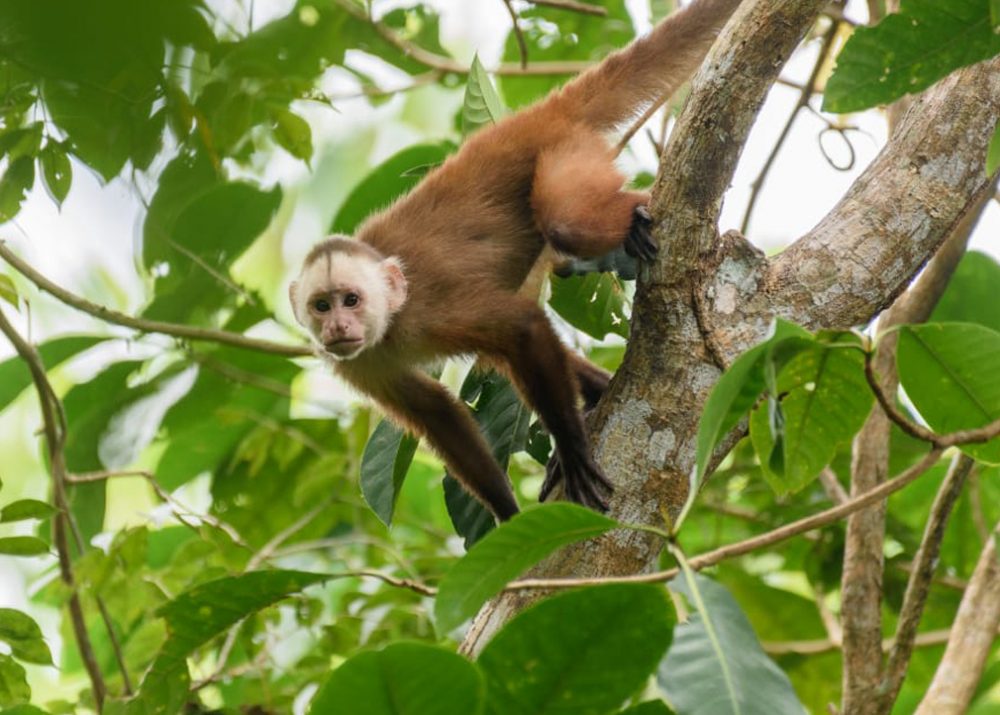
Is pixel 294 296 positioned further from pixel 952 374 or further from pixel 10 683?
pixel 952 374

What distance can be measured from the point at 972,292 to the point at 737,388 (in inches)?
124

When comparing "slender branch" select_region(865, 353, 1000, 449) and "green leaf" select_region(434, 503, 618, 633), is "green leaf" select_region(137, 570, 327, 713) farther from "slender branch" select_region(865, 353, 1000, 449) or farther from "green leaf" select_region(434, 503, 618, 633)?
"slender branch" select_region(865, 353, 1000, 449)

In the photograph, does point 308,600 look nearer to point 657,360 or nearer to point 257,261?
point 657,360

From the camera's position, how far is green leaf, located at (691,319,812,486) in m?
1.68

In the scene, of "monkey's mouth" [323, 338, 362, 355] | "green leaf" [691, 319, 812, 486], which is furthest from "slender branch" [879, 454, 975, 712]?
"monkey's mouth" [323, 338, 362, 355]

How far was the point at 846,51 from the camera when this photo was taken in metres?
2.05

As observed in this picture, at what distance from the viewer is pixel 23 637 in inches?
96.8

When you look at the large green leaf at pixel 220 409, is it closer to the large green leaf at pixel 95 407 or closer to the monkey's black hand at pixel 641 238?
the large green leaf at pixel 95 407

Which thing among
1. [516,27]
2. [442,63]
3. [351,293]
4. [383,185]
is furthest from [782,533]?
[442,63]

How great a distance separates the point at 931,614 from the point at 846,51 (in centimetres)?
350

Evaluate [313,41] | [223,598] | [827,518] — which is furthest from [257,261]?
[313,41]

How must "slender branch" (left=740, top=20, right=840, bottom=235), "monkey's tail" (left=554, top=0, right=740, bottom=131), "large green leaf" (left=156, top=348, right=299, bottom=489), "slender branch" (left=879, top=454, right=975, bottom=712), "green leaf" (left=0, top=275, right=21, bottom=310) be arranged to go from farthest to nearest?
"large green leaf" (left=156, top=348, right=299, bottom=489), "slender branch" (left=740, top=20, right=840, bottom=235), "monkey's tail" (left=554, top=0, right=740, bottom=131), "slender branch" (left=879, top=454, right=975, bottom=712), "green leaf" (left=0, top=275, right=21, bottom=310)

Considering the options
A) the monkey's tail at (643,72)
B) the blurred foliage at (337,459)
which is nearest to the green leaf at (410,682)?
the blurred foliage at (337,459)

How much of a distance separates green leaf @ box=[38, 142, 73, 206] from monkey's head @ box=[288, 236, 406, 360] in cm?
178
